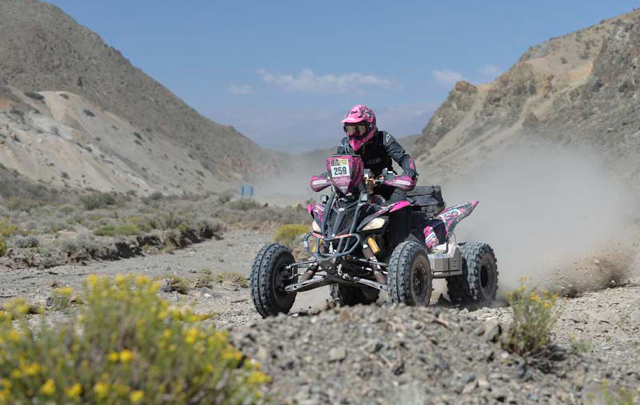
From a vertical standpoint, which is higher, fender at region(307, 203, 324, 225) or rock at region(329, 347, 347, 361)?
fender at region(307, 203, 324, 225)

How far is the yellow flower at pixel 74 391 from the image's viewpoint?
12.1 feet

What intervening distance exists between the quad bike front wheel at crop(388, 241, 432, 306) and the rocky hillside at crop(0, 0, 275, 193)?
49.0m

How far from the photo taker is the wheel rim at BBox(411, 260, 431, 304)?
8.29 m

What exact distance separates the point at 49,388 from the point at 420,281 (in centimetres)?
542

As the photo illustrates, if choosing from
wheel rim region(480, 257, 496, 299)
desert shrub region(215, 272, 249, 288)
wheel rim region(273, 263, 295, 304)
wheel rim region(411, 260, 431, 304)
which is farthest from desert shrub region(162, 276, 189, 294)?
wheel rim region(411, 260, 431, 304)

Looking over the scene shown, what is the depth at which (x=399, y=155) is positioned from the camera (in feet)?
31.9

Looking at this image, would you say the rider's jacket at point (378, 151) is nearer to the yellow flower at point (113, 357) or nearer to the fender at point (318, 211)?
the fender at point (318, 211)

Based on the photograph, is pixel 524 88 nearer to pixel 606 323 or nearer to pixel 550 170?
pixel 550 170

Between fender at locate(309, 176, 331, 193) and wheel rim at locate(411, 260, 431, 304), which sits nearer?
wheel rim at locate(411, 260, 431, 304)

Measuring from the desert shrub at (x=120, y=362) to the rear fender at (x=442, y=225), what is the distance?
19.2 ft

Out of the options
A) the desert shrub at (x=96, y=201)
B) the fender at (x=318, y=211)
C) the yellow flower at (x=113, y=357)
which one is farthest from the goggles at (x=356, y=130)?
the desert shrub at (x=96, y=201)

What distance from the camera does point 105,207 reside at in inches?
1661

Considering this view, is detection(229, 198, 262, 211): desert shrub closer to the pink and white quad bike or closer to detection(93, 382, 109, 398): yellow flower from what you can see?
the pink and white quad bike

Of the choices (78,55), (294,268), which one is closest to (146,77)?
(78,55)
